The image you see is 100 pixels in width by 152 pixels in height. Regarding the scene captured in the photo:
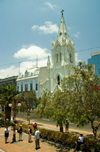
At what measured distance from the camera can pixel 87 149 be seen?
32.8 feet

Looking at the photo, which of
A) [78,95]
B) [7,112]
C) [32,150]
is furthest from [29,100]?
[78,95]

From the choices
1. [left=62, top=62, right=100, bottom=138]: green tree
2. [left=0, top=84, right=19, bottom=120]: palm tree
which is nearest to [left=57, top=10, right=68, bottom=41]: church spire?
[left=0, top=84, right=19, bottom=120]: palm tree

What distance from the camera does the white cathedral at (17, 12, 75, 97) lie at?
41353mm

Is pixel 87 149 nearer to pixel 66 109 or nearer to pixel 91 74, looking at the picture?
pixel 66 109

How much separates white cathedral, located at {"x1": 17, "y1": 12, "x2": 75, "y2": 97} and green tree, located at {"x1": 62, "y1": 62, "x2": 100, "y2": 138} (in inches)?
1113

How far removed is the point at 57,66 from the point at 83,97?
32967 millimetres

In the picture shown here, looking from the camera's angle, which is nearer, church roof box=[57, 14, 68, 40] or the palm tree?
the palm tree

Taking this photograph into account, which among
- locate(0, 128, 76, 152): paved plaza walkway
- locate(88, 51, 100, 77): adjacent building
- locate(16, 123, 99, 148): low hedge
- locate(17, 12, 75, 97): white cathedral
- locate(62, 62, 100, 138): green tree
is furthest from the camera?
locate(17, 12, 75, 97): white cathedral

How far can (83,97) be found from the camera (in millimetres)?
10531

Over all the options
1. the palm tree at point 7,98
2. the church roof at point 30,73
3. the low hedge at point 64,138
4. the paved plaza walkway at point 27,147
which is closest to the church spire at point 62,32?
the church roof at point 30,73

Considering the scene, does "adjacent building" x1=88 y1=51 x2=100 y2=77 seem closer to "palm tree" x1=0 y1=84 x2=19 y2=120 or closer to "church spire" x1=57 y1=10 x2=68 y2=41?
"church spire" x1=57 y1=10 x2=68 y2=41

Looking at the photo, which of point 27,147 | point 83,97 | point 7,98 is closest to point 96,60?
point 7,98

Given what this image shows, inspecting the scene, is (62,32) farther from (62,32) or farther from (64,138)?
(64,138)

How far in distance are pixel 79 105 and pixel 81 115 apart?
30.0 inches
